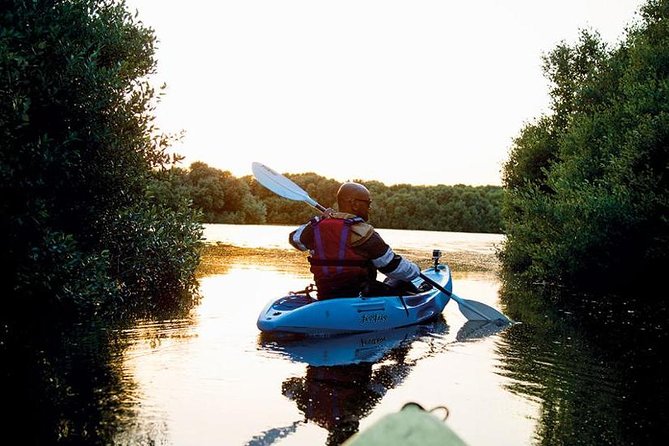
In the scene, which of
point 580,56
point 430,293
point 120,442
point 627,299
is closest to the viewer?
point 120,442

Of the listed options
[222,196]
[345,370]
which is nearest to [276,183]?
[345,370]

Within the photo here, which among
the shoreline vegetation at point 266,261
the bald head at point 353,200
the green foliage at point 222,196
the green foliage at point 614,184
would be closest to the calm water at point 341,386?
the bald head at point 353,200

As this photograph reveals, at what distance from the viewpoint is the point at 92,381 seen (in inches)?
272

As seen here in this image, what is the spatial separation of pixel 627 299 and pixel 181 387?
13.9m

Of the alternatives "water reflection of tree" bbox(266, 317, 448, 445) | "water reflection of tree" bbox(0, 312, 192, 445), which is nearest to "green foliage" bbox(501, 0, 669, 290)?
"water reflection of tree" bbox(266, 317, 448, 445)

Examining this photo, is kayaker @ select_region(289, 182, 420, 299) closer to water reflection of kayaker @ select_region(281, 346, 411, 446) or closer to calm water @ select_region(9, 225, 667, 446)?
calm water @ select_region(9, 225, 667, 446)

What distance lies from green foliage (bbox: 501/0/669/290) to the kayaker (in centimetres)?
714

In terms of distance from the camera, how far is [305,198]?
40.1ft

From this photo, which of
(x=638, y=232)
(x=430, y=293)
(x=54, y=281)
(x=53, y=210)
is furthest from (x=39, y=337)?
(x=638, y=232)

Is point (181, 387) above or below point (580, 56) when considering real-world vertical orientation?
below

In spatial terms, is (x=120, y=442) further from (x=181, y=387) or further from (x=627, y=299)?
(x=627, y=299)

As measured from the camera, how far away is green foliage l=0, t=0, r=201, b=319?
29.5ft

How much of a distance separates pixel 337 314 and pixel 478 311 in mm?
3325

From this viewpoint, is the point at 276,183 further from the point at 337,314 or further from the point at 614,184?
the point at 614,184
